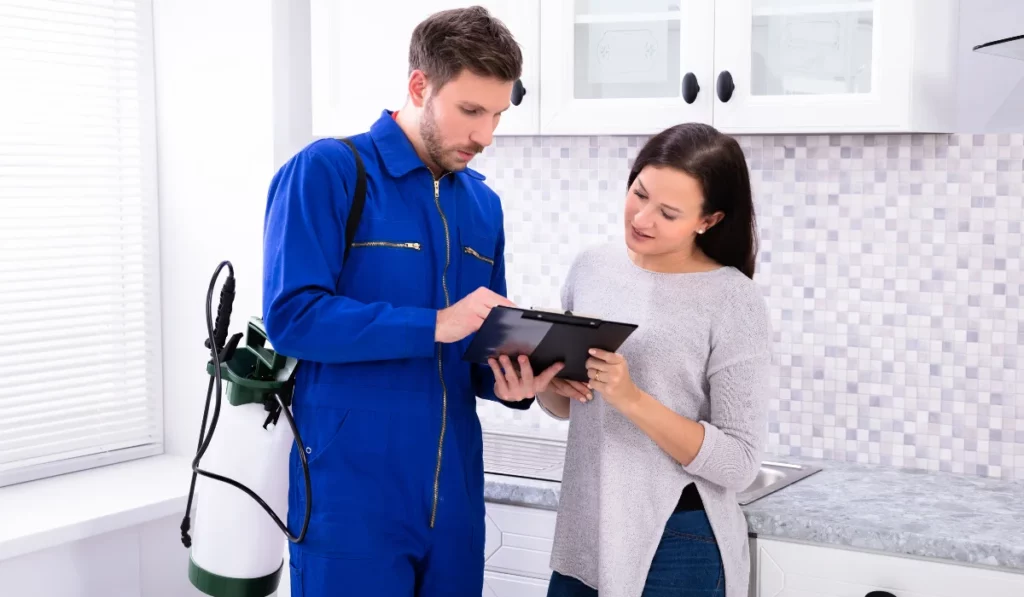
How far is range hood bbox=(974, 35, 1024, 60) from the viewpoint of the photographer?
5.95 ft

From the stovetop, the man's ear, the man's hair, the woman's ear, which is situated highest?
the man's hair

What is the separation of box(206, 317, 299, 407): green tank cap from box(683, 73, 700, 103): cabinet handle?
952 millimetres

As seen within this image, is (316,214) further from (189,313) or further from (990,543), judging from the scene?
(189,313)

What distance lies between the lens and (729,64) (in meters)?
2.04

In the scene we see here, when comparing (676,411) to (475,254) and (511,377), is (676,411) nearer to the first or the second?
(511,377)

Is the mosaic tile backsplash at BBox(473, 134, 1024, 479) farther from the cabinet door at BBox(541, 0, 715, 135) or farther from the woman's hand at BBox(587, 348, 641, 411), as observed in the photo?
the woman's hand at BBox(587, 348, 641, 411)

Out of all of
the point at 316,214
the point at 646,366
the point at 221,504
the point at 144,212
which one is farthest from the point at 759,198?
the point at 144,212

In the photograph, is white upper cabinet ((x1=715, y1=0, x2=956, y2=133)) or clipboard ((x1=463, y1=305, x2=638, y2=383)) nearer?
clipboard ((x1=463, y1=305, x2=638, y2=383))

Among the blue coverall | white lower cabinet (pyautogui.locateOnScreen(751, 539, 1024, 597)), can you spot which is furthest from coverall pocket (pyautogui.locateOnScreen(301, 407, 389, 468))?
white lower cabinet (pyautogui.locateOnScreen(751, 539, 1024, 597))

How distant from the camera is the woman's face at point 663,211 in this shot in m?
1.59

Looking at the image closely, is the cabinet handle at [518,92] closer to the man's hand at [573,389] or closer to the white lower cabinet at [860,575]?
the man's hand at [573,389]

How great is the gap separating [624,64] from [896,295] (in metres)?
0.80

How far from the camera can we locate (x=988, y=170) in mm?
2174

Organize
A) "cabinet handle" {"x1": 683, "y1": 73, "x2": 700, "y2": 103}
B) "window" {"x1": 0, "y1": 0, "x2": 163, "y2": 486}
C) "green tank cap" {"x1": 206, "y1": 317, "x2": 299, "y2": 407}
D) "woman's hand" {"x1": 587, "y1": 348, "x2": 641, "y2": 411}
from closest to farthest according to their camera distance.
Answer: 1. "woman's hand" {"x1": 587, "y1": 348, "x2": 641, "y2": 411}
2. "green tank cap" {"x1": 206, "y1": 317, "x2": 299, "y2": 407}
3. "cabinet handle" {"x1": 683, "y1": 73, "x2": 700, "y2": 103}
4. "window" {"x1": 0, "y1": 0, "x2": 163, "y2": 486}
